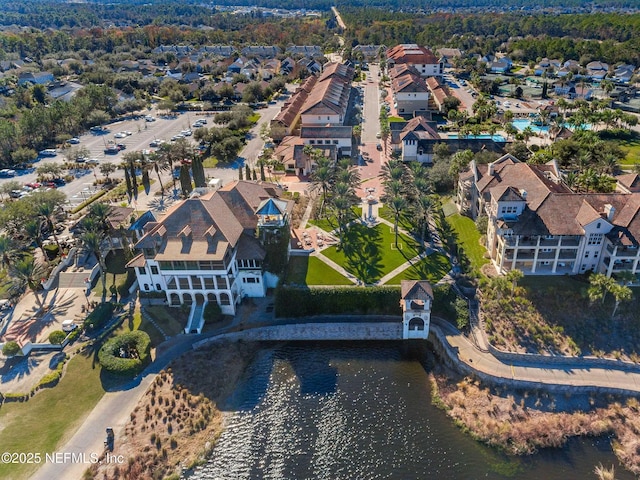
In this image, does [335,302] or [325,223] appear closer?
[335,302]

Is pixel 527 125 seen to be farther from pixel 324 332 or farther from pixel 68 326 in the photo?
pixel 68 326

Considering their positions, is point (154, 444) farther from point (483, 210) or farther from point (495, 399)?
point (483, 210)

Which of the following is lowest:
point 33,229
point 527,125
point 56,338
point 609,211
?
point 56,338

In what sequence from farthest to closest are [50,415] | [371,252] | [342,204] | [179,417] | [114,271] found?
[342,204]
[114,271]
[371,252]
[179,417]
[50,415]

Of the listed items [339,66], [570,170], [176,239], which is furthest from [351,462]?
[339,66]

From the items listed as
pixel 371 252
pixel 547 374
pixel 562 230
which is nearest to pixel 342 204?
pixel 371 252

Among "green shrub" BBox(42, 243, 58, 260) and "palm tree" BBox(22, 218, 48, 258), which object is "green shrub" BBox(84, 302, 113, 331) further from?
"green shrub" BBox(42, 243, 58, 260)

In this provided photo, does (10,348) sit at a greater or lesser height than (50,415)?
greater
